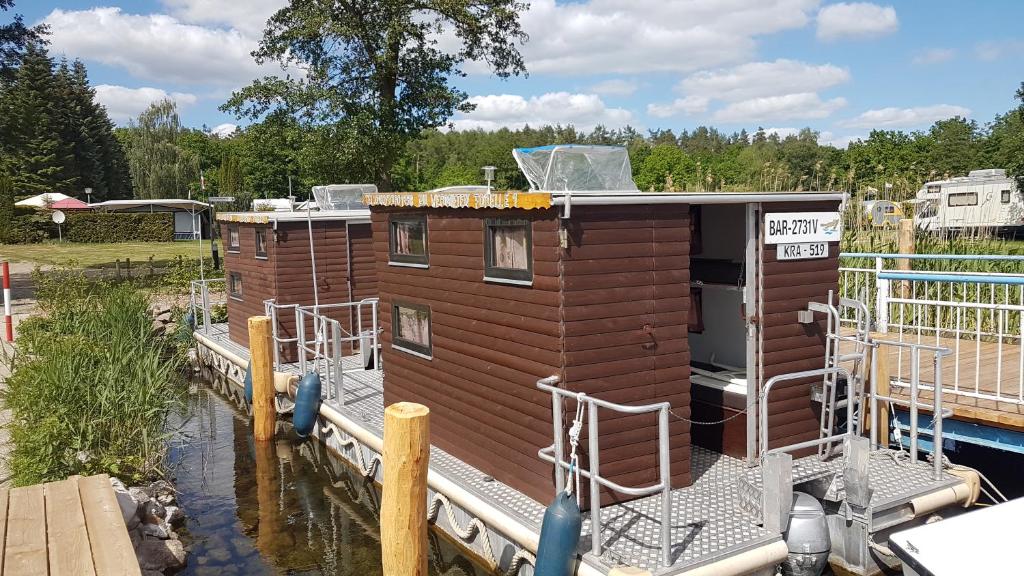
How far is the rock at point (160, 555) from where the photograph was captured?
6.92m

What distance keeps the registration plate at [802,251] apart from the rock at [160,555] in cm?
623

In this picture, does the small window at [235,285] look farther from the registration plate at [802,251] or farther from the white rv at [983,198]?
the white rv at [983,198]

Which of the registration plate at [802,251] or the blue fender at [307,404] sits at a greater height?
the registration plate at [802,251]

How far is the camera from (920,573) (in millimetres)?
4930

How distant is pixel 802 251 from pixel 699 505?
2596 mm

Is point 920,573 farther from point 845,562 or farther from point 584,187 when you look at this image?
point 584,187

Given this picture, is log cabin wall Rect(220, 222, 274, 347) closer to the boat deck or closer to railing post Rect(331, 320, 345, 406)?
railing post Rect(331, 320, 345, 406)

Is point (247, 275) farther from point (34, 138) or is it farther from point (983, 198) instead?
point (34, 138)

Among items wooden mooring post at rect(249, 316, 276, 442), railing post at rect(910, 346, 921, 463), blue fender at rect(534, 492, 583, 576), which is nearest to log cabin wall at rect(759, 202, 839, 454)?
railing post at rect(910, 346, 921, 463)

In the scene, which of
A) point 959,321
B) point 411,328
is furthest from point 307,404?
point 959,321

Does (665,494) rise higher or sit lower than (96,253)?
lower

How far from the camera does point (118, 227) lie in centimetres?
4097

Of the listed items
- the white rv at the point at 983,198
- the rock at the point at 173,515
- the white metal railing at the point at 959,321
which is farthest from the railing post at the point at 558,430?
the white rv at the point at 983,198

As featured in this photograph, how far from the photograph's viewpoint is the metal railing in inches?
205
